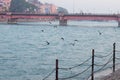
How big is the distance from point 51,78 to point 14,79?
2.29 metres

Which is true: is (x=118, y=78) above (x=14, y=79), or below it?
above

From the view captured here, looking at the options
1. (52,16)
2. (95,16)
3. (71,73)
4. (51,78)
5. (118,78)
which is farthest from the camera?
(52,16)

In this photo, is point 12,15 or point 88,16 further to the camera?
point 12,15

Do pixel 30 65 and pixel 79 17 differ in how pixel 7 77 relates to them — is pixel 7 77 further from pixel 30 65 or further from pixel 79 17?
pixel 79 17

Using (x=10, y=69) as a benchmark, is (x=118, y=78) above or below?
above

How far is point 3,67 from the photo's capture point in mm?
30047

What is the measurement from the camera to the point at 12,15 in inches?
5925

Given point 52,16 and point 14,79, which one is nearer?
point 14,79

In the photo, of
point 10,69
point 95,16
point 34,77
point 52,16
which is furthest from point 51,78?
point 52,16

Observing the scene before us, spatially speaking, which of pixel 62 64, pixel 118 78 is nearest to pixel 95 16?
pixel 62 64

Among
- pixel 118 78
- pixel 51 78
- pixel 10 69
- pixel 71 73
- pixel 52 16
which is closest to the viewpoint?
pixel 118 78

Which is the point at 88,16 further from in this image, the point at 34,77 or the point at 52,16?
the point at 34,77

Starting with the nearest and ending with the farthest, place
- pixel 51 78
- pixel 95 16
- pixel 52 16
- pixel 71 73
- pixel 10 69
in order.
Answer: pixel 51 78
pixel 71 73
pixel 10 69
pixel 95 16
pixel 52 16

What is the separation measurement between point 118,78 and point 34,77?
354 inches
